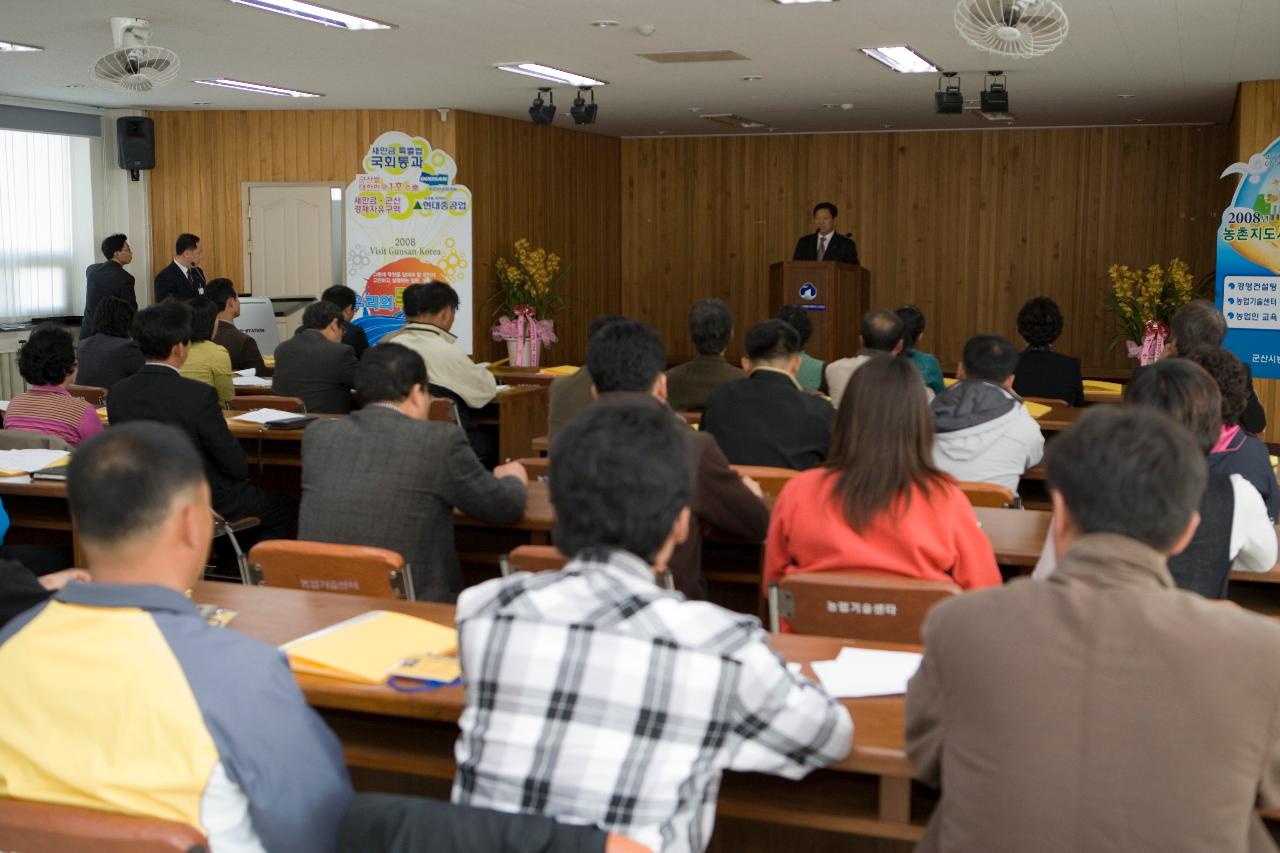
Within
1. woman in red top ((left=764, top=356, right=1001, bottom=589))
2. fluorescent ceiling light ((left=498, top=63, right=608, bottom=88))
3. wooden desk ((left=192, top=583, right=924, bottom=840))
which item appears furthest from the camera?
fluorescent ceiling light ((left=498, top=63, right=608, bottom=88))

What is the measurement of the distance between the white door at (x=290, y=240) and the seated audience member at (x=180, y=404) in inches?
288

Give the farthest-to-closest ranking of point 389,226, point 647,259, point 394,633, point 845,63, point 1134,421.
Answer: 1. point 647,259
2. point 389,226
3. point 845,63
4. point 394,633
5. point 1134,421

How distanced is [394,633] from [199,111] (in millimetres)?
10825

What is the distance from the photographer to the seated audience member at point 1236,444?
352 centimetres

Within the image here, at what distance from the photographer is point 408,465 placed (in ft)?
12.3

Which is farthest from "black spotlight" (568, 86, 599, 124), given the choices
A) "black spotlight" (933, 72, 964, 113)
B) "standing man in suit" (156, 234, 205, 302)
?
"standing man in suit" (156, 234, 205, 302)

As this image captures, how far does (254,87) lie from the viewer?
10531mm

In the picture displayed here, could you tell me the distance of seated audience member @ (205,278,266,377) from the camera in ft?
27.7

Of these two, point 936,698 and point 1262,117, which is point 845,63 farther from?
point 936,698

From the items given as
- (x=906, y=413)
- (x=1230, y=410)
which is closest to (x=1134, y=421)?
(x=906, y=413)

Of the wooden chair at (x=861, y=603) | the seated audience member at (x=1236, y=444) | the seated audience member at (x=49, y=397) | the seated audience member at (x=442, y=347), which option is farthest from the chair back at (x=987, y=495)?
the seated audience member at (x=49, y=397)

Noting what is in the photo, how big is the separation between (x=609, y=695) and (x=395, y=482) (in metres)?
2.08

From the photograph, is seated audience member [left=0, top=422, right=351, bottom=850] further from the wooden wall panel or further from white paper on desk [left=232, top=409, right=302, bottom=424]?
the wooden wall panel

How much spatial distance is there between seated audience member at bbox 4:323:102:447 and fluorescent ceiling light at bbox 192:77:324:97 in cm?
519
